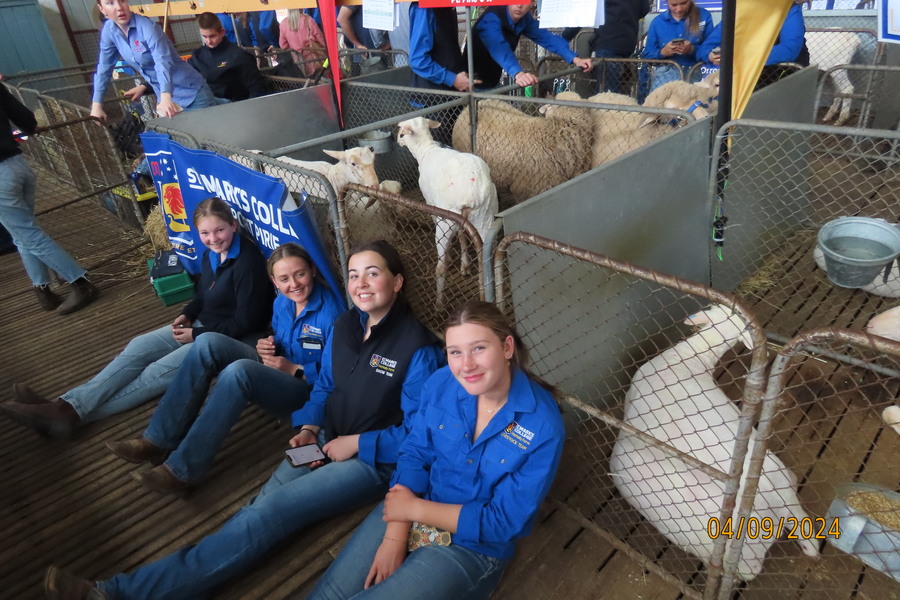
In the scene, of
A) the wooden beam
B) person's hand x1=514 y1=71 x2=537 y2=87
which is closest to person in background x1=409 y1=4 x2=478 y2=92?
person's hand x1=514 y1=71 x2=537 y2=87

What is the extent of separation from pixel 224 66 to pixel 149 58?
4.23 feet

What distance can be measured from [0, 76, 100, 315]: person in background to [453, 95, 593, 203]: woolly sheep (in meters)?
3.61

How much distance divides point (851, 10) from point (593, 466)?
8346 mm

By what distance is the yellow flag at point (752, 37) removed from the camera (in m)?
3.07

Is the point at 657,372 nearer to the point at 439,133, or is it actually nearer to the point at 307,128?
the point at 439,133

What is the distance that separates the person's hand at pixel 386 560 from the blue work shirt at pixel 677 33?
608 centimetres

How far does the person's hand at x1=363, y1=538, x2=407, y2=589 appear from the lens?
2037mm

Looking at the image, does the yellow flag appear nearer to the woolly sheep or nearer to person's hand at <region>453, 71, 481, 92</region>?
the woolly sheep

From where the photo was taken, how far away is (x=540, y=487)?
194 cm

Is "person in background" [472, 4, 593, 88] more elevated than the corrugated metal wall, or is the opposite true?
the corrugated metal wall

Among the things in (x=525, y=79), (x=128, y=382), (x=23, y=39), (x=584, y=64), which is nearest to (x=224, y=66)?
(x=525, y=79)

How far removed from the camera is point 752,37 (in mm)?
3178

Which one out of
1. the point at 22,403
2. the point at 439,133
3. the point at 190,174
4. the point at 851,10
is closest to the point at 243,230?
the point at 190,174
